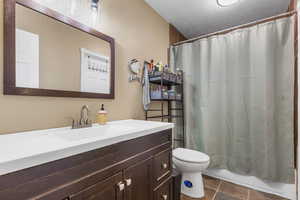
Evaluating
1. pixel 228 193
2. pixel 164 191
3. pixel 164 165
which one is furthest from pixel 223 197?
pixel 164 165

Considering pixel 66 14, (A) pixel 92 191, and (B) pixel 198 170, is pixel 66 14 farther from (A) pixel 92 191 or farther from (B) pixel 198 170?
(B) pixel 198 170

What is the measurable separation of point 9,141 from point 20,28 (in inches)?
26.4

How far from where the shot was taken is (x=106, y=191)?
2.47ft

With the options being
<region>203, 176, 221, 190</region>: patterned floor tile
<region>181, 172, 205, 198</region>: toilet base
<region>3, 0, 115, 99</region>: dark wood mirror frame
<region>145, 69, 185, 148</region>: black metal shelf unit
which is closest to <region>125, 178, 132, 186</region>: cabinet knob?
<region>3, 0, 115, 99</region>: dark wood mirror frame

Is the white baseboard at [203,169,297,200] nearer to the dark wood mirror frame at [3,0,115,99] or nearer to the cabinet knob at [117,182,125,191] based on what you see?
the cabinet knob at [117,182,125,191]

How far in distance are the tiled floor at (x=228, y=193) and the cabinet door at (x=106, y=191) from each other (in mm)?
1083

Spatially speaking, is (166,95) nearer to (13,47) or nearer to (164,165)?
(164,165)

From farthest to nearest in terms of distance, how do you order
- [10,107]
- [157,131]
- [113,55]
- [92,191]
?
1. [113,55]
2. [157,131]
3. [10,107]
4. [92,191]

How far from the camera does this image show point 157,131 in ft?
3.66

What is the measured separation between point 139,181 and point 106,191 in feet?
0.85

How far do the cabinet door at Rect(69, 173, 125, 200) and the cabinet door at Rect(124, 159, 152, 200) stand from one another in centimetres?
5

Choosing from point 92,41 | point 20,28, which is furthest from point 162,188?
point 20,28

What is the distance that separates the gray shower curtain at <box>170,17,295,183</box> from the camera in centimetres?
155

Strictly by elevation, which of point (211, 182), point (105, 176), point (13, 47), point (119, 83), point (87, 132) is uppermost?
point (13, 47)
